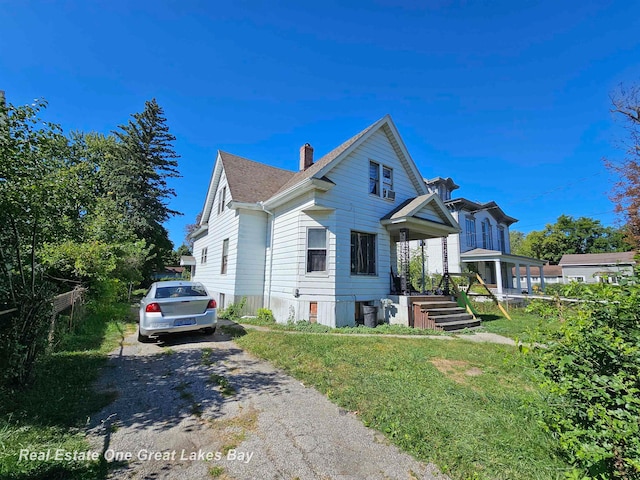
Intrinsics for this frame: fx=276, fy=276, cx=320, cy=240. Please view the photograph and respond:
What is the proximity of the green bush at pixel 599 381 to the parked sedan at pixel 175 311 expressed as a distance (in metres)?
7.25

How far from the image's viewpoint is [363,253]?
11172 millimetres

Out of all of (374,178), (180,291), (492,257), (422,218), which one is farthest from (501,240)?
(180,291)

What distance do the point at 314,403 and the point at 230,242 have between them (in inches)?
410

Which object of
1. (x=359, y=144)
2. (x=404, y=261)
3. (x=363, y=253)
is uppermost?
(x=359, y=144)

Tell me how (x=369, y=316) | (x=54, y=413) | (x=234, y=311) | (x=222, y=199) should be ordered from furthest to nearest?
(x=222, y=199) → (x=234, y=311) → (x=369, y=316) → (x=54, y=413)

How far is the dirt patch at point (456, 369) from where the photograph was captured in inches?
201

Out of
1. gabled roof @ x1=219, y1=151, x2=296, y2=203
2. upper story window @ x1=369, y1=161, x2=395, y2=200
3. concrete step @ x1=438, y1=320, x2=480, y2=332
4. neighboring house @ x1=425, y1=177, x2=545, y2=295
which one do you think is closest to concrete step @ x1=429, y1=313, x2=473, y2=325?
concrete step @ x1=438, y1=320, x2=480, y2=332

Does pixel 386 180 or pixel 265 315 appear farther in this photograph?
pixel 386 180

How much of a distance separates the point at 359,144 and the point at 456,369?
28.6ft

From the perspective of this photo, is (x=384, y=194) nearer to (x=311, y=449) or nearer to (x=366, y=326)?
(x=366, y=326)

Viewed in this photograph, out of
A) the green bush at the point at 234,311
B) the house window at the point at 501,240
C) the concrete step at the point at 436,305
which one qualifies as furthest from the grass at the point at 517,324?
the house window at the point at 501,240

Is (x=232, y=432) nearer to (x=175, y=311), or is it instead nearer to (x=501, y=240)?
(x=175, y=311)

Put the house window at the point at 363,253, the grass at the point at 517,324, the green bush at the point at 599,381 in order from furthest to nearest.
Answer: the house window at the point at 363,253
the grass at the point at 517,324
the green bush at the point at 599,381

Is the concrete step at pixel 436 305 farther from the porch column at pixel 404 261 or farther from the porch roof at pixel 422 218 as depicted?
the porch roof at pixel 422 218
